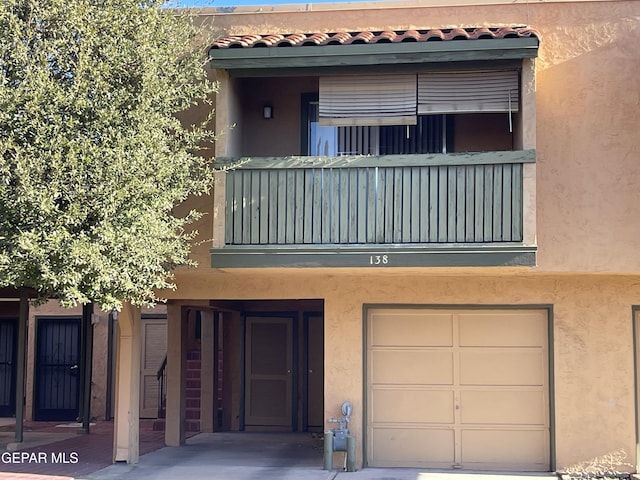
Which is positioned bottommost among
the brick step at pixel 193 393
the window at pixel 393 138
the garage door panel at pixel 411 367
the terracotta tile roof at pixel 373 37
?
the brick step at pixel 193 393

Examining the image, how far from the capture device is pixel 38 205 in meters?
9.34

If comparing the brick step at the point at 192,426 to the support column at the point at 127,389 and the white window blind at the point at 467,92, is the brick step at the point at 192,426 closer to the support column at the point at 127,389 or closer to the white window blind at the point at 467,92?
the support column at the point at 127,389

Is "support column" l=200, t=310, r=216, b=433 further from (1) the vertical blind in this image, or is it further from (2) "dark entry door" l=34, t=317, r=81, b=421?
(1) the vertical blind

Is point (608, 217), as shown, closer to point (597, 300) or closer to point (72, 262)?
point (597, 300)

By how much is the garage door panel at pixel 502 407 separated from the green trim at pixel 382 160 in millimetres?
3571

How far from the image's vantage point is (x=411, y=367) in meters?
13.0

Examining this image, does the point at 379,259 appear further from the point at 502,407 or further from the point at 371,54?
the point at 502,407

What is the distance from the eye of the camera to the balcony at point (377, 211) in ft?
37.3

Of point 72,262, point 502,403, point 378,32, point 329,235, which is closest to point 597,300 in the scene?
point 502,403

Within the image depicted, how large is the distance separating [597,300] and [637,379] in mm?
1243

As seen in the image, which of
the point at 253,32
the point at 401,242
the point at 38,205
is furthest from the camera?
the point at 253,32

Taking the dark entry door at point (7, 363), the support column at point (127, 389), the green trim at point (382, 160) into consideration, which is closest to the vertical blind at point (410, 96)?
the green trim at point (382, 160)

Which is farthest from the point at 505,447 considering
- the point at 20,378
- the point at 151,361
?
the point at 151,361

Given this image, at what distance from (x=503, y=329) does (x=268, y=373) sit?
623 cm
